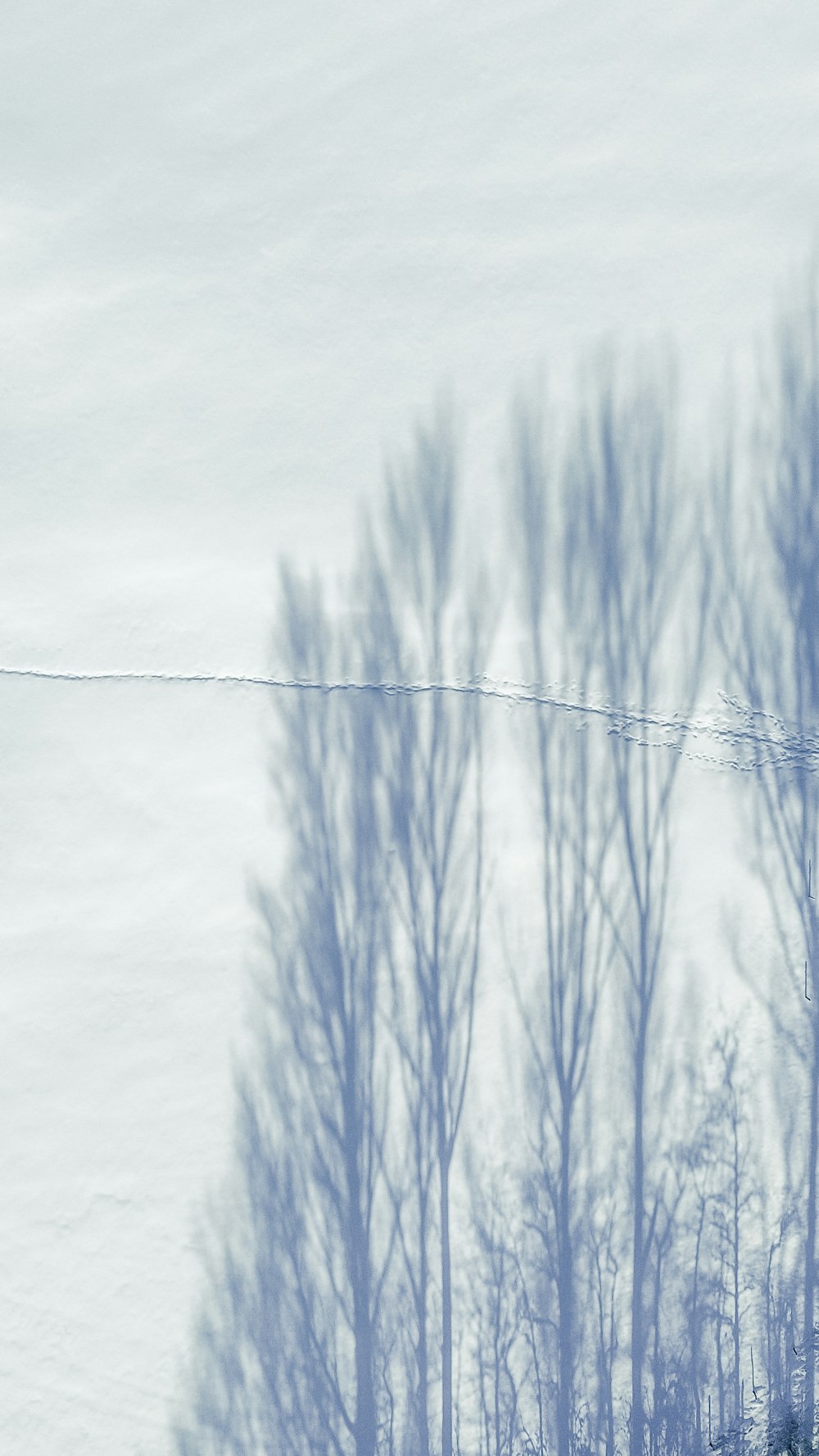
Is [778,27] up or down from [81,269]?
up

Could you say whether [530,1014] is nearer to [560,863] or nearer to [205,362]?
[560,863]

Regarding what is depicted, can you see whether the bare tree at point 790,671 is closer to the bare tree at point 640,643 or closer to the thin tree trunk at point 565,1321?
the bare tree at point 640,643

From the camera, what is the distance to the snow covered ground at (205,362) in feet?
28.8

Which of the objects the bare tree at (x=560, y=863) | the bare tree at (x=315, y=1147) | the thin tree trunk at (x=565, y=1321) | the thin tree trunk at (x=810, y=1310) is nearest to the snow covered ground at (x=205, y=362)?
the bare tree at (x=315, y=1147)

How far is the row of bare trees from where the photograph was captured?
8.85m

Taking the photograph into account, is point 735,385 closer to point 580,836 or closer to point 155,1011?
point 580,836

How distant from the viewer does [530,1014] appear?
351 inches

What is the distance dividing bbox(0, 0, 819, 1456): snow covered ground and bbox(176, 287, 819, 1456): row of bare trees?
36cm

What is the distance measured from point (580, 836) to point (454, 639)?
4.98ft

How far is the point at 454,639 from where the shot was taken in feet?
29.6

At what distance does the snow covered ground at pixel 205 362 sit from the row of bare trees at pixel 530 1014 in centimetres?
36

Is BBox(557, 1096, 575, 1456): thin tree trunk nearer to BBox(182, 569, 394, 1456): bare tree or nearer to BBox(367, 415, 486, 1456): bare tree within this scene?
BBox(367, 415, 486, 1456): bare tree

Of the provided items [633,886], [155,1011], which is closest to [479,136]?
[633,886]

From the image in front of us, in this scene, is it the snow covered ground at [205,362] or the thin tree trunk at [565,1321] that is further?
the thin tree trunk at [565,1321]
